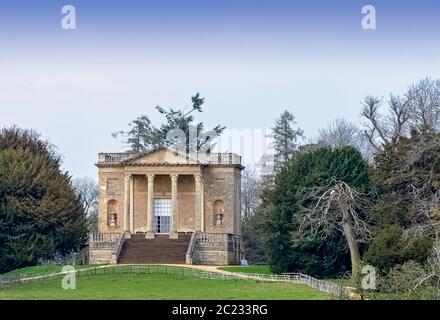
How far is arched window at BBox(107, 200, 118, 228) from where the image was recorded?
239ft

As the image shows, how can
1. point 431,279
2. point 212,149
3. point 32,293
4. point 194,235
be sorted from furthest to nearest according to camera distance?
1. point 212,149
2. point 194,235
3. point 32,293
4. point 431,279

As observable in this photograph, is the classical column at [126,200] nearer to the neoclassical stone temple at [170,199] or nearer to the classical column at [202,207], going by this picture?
the neoclassical stone temple at [170,199]

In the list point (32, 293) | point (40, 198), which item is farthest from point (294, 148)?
point (32, 293)

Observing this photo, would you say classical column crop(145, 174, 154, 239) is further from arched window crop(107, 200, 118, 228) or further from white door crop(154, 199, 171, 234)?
arched window crop(107, 200, 118, 228)

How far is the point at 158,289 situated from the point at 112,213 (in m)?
23.9

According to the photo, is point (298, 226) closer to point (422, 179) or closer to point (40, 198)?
point (422, 179)

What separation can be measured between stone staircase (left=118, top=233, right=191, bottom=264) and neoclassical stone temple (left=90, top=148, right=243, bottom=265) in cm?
12

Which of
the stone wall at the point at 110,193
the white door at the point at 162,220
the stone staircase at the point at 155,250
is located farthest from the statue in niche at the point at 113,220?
the stone staircase at the point at 155,250

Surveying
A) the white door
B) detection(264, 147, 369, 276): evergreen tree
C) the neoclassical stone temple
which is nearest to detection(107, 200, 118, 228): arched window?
the neoclassical stone temple

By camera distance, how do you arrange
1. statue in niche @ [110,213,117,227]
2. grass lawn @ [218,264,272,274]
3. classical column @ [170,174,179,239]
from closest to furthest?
grass lawn @ [218,264,272,274] < classical column @ [170,174,179,239] < statue in niche @ [110,213,117,227]

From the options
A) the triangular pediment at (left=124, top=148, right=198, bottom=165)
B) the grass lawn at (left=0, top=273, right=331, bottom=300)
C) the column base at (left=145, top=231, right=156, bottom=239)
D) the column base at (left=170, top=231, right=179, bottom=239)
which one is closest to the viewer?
the grass lawn at (left=0, top=273, right=331, bottom=300)

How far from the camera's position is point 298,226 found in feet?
196

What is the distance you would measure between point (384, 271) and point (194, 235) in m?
22.6
